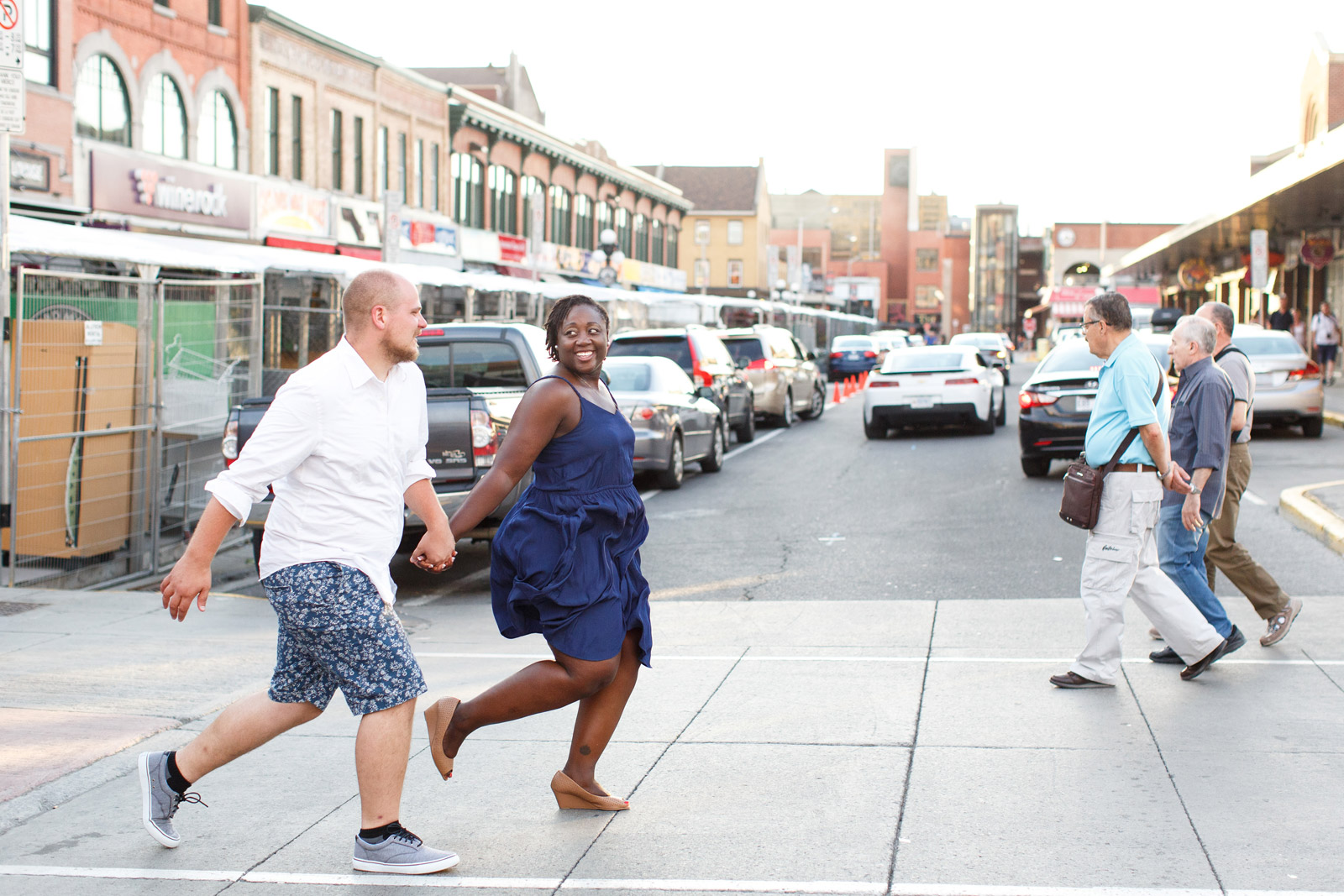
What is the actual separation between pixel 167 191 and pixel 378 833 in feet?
71.0

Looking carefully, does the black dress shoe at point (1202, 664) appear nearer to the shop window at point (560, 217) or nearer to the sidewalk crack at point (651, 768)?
the sidewalk crack at point (651, 768)

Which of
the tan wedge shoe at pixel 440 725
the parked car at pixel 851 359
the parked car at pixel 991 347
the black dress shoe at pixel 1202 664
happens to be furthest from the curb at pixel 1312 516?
the parked car at pixel 851 359

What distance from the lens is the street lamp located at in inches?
1522

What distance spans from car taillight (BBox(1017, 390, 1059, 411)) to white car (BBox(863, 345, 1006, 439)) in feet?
18.2

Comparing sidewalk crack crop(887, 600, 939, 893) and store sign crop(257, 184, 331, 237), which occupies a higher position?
store sign crop(257, 184, 331, 237)

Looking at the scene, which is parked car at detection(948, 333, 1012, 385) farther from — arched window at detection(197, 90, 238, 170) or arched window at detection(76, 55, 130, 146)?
arched window at detection(76, 55, 130, 146)

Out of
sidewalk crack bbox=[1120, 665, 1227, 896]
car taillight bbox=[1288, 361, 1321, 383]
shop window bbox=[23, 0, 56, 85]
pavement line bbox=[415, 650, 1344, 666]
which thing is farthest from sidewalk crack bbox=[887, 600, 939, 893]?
shop window bbox=[23, 0, 56, 85]

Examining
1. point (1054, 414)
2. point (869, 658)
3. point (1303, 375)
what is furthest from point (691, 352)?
point (869, 658)

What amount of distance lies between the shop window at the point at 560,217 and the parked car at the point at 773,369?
22641 millimetres

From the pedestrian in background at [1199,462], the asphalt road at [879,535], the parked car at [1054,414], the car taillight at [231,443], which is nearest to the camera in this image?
the pedestrian in background at [1199,462]

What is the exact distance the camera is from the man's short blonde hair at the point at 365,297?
13.8ft

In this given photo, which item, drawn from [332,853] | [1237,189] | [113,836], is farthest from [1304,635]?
[1237,189]

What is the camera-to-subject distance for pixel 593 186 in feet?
171

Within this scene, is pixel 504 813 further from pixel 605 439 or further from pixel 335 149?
pixel 335 149
